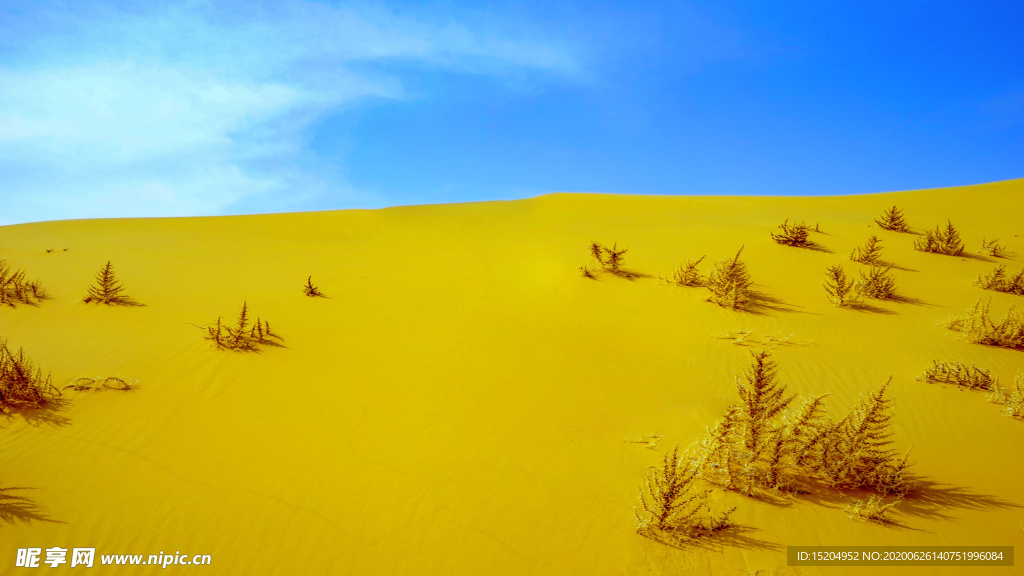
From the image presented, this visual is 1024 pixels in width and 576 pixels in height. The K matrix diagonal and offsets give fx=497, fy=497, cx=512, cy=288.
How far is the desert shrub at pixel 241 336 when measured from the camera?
615cm

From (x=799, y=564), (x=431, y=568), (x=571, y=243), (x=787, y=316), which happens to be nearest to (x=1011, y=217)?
(x=787, y=316)

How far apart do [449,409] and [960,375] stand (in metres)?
5.84

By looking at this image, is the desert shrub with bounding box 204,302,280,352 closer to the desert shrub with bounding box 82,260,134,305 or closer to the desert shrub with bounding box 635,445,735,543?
the desert shrub with bounding box 82,260,134,305

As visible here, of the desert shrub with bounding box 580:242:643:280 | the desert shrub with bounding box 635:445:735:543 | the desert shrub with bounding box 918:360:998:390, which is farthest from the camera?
the desert shrub with bounding box 580:242:643:280

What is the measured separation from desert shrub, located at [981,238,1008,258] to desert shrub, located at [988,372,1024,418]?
6.17 metres

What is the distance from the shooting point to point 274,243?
11.8m

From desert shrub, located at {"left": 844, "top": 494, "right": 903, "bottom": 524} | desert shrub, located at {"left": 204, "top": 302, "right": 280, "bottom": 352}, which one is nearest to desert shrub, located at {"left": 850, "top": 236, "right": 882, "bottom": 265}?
desert shrub, located at {"left": 844, "top": 494, "right": 903, "bottom": 524}

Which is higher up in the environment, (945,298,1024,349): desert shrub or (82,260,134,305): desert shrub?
(945,298,1024,349): desert shrub

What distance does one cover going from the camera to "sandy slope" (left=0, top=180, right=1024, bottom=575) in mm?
3502

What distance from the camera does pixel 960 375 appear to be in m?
5.72

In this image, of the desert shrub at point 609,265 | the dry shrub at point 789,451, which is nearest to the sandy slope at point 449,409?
the dry shrub at point 789,451

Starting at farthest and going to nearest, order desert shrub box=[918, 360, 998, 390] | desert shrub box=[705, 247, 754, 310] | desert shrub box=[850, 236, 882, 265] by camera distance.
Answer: desert shrub box=[850, 236, 882, 265] < desert shrub box=[705, 247, 754, 310] < desert shrub box=[918, 360, 998, 390]

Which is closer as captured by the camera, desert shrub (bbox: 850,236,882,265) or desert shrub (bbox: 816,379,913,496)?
desert shrub (bbox: 816,379,913,496)

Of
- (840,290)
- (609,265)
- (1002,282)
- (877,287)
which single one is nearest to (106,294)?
(609,265)
